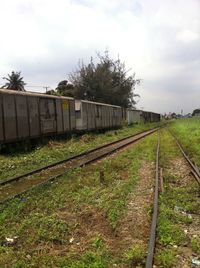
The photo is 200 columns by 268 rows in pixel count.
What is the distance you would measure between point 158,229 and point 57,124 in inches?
795

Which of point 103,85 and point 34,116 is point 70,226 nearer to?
point 34,116

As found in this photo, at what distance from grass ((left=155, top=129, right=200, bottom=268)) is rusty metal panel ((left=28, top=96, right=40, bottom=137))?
11.4m

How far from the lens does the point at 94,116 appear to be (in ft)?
120

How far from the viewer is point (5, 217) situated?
24.3 feet

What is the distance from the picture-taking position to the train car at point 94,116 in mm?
32094

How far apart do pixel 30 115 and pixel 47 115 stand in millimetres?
2881

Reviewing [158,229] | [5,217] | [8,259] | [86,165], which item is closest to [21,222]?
[5,217]

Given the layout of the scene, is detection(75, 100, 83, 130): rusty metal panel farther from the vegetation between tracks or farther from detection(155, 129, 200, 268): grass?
the vegetation between tracks

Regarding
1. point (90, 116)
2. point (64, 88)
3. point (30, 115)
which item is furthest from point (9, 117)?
point (64, 88)

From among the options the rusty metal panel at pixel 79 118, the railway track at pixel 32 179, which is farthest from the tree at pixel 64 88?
the railway track at pixel 32 179

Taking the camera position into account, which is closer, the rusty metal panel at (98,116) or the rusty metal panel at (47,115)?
the rusty metal panel at (47,115)

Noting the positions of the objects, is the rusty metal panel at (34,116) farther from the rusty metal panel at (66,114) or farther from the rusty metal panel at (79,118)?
the rusty metal panel at (79,118)

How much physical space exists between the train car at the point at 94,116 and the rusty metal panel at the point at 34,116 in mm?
9043

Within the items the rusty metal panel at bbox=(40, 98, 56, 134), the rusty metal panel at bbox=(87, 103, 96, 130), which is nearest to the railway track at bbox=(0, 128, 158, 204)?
the rusty metal panel at bbox=(40, 98, 56, 134)
